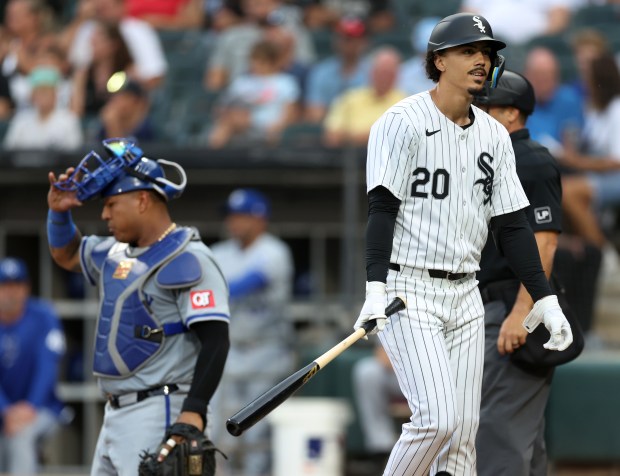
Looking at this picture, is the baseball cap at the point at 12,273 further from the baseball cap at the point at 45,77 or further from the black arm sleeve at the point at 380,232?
the black arm sleeve at the point at 380,232

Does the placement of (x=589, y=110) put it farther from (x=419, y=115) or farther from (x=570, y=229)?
(x=419, y=115)

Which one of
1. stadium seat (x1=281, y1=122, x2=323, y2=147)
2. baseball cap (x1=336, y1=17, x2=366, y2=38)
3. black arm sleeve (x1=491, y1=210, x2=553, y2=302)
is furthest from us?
baseball cap (x1=336, y1=17, x2=366, y2=38)

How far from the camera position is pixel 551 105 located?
9.17 metres

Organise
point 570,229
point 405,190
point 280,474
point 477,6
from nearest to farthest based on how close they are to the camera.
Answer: point 405,190 → point 280,474 → point 570,229 → point 477,6

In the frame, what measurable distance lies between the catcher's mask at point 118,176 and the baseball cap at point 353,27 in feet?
16.4

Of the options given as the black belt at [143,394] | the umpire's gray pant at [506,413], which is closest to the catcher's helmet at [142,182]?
the black belt at [143,394]

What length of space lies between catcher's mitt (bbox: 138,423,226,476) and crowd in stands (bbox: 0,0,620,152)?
4941mm

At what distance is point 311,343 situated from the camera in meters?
9.02

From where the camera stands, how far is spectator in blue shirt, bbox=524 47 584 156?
9.04 meters

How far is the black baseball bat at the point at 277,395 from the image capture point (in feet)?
13.7

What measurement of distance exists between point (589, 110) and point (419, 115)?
16.9 feet

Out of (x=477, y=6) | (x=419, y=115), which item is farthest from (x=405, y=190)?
(x=477, y=6)

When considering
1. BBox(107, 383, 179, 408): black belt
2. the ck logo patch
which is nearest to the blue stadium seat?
BBox(107, 383, 179, 408): black belt

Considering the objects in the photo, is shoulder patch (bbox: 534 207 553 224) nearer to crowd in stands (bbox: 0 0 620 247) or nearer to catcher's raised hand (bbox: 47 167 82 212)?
catcher's raised hand (bbox: 47 167 82 212)
